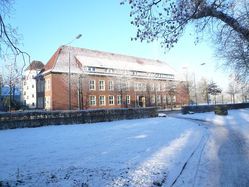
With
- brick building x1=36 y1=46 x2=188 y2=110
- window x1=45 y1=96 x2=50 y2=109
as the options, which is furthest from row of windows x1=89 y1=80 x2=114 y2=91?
window x1=45 y1=96 x2=50 y2=109

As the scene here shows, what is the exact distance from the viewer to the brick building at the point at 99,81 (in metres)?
41.4

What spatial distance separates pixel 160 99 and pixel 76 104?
23.1 m

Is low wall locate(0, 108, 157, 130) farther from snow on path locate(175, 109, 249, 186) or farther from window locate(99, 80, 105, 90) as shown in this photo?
window locate(99, 80, 105, 90)

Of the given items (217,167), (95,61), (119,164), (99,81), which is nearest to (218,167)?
(217,167)

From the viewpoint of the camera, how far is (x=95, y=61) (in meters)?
47.8

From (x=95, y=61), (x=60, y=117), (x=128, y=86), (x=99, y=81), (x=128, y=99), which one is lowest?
(x=60, y=117)

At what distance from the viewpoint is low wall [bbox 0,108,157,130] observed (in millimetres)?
18281

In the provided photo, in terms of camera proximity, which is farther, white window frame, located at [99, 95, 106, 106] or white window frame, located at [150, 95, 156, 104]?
white window frame, located at [150, 95, 156, 104]

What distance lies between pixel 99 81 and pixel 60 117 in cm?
2641

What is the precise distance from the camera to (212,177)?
19.9 ft

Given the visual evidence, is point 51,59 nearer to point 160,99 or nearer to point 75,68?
point 75,68

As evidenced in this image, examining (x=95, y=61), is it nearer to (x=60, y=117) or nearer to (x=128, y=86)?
(x=128, y=86)

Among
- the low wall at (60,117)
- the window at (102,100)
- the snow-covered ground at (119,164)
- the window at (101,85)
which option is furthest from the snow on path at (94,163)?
the window at (101,85)

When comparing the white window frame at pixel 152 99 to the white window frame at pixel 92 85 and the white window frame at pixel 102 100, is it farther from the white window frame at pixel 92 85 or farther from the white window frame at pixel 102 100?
the white window frame at pixel 92 85
